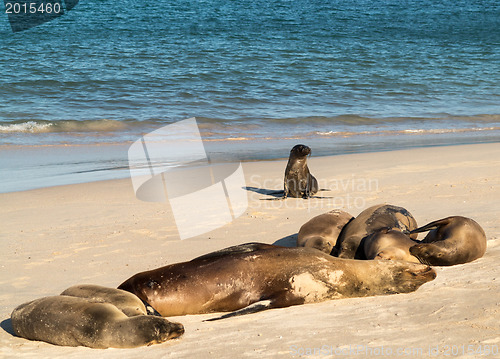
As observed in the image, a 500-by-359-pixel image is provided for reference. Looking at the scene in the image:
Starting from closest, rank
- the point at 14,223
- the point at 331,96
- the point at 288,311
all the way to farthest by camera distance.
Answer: the point at 288,311
the point at 14,223
the point at 331,96

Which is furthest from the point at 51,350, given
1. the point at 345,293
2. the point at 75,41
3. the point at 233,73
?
the point at 75,41

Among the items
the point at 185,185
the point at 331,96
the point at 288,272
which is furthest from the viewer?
the point at 331,96

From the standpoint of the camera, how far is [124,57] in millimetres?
25125

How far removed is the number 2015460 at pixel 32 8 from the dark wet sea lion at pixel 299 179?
31021mm

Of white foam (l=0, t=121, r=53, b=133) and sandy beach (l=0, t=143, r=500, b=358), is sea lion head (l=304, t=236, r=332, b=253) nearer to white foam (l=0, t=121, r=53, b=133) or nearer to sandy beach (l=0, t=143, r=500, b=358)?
sandy beach (l=0, t=143, r=500, b=358)

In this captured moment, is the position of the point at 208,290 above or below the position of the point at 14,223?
above

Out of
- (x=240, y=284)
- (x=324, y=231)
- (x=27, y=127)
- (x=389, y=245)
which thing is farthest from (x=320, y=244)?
(x=27, y=127)

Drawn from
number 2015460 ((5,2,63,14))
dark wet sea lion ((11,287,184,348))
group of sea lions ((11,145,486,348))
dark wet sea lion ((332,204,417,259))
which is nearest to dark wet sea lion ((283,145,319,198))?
dark wet sea lion ((332,204,417,259))

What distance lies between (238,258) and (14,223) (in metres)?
3.54

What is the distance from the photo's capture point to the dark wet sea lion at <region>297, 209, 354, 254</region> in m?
5.13

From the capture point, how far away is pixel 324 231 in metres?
5.39

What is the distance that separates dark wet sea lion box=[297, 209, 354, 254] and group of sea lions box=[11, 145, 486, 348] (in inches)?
1.9

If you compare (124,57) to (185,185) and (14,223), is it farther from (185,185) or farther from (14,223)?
(14,223)

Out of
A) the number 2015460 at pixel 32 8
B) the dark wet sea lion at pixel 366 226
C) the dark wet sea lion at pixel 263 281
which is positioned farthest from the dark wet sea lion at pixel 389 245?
the number 2015460 at pixel 32 8
